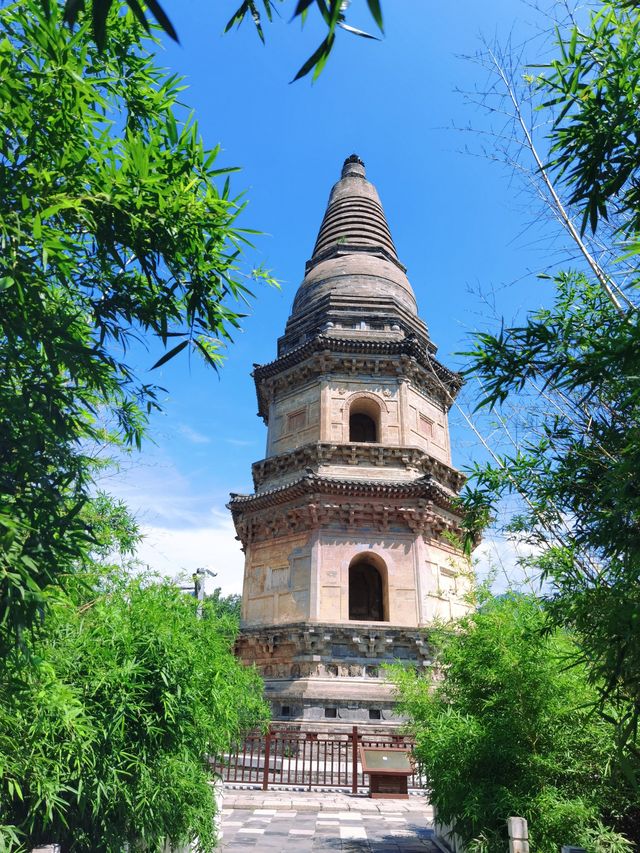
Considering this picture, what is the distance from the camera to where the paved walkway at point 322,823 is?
20.6 ft

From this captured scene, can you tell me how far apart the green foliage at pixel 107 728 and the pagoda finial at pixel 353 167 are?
20401 millimetres

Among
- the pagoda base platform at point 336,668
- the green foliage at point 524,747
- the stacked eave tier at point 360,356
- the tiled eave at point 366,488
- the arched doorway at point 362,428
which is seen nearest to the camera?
the green foliage at point 524,747

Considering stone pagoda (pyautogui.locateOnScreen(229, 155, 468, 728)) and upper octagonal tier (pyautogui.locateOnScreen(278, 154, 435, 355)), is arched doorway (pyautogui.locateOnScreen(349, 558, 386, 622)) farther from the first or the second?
upper octagonal tier (pyautogui.locateOnScreen(278, 154, 435, 355))

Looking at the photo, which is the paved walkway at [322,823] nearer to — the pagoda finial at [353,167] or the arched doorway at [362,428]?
the arched doorway at [362,428]

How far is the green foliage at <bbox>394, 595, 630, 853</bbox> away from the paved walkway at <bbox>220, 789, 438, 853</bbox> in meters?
1.88

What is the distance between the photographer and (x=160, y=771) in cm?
385

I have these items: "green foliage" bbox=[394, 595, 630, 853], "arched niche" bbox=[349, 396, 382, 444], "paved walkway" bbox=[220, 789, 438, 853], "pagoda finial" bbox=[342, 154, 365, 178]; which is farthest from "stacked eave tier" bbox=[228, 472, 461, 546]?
"pagoda finial" bbox=[342, 154, 365, 178]

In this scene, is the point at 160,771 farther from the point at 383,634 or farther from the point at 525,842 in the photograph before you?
the point at 383,634

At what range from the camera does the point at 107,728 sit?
3580 mm

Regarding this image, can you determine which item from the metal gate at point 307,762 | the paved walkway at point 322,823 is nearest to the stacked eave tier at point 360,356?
the metal gate at point 307,762

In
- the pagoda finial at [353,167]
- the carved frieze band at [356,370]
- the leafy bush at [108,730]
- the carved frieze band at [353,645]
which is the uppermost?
the pagoda finial at [353,167]

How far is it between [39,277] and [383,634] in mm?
10108

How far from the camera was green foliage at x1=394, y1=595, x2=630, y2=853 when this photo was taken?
4.08 m

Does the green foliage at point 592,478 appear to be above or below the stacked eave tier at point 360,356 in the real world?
below
